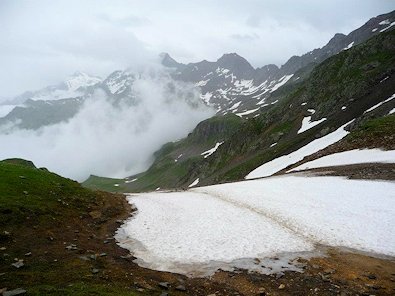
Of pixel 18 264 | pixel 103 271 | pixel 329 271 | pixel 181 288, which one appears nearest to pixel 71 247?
pixel 18 264

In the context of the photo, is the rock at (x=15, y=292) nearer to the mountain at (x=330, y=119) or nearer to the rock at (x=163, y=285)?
the rock at (x=163, y=285)

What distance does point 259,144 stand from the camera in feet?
468

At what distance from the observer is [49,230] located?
24.4 metres

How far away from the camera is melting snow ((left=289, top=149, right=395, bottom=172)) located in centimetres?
4545

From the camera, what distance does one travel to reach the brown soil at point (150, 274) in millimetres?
16281

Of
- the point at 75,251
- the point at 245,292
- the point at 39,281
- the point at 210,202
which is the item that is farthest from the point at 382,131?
the point at 39,281

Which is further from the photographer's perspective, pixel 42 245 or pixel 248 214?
pixel 248 214

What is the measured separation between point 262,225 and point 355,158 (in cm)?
2892

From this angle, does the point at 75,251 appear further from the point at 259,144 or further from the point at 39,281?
the point at 259,144

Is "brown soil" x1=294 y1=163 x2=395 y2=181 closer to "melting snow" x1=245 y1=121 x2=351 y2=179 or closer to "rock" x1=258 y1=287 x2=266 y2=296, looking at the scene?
"rock" x1=258 y1=287 x2=266 y2=296

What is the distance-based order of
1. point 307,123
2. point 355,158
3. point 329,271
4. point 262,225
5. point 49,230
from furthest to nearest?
point 307,123 < point 355,158 < point 262,225 < point 49,230 < point 329,271

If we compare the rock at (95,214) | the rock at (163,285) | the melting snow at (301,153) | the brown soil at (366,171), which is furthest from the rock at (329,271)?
the melting snow at (301,153)

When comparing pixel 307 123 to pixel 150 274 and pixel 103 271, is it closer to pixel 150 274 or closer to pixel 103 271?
pixel 150 274

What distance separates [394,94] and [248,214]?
73.5m
